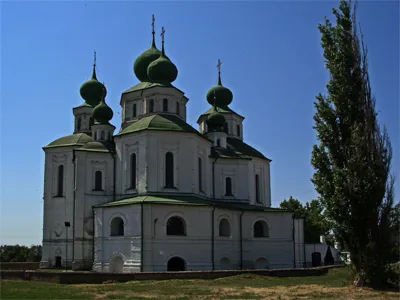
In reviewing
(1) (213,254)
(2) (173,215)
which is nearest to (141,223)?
(2) (173,215)

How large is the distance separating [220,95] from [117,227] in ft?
66.2

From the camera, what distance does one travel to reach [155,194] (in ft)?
112

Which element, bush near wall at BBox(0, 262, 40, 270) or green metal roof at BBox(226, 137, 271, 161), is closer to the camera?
bush near wall at BBox(0, 262, 40, 270)

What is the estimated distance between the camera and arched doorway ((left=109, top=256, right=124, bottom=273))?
32.3 meters

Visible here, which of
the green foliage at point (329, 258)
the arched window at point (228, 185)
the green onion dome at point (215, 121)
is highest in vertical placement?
the green onion dome at point (215, 121)

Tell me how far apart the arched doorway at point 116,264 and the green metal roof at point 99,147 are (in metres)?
9.03

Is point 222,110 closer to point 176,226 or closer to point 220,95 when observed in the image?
point 220,95

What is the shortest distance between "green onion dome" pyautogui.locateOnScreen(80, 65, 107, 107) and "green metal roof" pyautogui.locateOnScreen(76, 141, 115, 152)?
6051 millimetres

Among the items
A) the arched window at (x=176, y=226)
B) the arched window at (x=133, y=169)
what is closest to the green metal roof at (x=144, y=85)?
the arched window at (x=133, y=169)

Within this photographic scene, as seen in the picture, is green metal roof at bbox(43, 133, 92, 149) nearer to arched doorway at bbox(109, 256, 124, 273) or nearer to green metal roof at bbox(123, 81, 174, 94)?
green metal roof at bbox(123, 81, 174, 94)

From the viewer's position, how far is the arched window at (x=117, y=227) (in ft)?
109

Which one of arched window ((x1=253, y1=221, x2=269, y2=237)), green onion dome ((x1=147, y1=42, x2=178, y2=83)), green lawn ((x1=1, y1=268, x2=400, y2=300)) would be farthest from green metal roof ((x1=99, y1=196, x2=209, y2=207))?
green onion dome ((x1=147, y1=42, x2=178, y2=83))

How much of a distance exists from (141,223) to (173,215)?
2.20 meters

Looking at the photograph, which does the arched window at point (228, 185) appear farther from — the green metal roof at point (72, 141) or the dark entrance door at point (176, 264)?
the green metal roof at point (72, 141)
